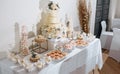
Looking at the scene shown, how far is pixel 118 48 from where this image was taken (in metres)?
3.96

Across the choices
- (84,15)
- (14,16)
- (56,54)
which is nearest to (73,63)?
(56,54)

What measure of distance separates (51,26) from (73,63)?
2.21 feet

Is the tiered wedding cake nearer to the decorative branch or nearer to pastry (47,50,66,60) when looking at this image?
pastry (47,50,66,60)

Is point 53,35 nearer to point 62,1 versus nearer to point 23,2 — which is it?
point 23,2

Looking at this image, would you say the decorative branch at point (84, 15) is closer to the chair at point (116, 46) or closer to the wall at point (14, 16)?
the chair at point (116, 46)

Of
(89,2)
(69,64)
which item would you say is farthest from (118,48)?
(69,64)

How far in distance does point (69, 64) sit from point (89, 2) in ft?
6.81

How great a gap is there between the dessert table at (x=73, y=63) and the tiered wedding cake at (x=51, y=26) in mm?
387

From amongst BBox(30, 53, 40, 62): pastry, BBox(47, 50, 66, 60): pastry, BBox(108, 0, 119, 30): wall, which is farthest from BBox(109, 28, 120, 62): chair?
BBox(30, 53, 40, 62): pastry

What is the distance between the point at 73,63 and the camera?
255 cm

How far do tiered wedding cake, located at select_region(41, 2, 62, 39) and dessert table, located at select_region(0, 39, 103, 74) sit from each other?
387mm

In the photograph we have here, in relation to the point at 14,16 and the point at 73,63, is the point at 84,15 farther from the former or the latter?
the point at 14,16

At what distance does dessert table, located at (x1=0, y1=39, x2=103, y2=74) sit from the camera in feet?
6.79

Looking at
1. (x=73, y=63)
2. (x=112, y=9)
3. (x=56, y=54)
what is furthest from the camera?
(x=112, y=9)
